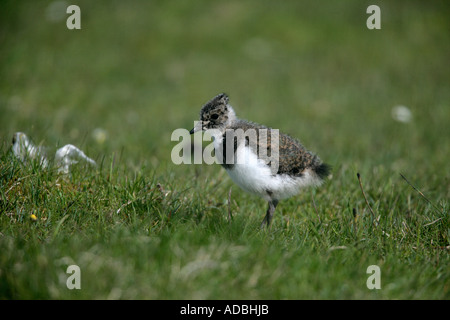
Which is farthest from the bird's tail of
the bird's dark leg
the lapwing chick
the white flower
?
the white flower

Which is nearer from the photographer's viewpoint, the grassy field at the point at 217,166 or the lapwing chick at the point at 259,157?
the grassy field at the point at 217,166

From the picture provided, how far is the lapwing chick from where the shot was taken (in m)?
3.94

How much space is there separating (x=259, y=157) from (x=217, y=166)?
206 centimetres

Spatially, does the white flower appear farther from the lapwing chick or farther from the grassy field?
the lapwing chick

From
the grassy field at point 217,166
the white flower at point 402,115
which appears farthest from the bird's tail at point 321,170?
the white flower at point 402,115

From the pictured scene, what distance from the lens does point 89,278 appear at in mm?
2828

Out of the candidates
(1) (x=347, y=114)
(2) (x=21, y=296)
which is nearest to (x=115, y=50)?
(1) (x=347, y=114)

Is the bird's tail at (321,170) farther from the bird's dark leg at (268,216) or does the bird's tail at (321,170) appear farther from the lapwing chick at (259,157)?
the bird's dark leg at (268,216)

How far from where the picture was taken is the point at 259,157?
13.1ft

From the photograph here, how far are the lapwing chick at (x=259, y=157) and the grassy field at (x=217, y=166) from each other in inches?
14.0

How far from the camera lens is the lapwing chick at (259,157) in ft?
12.9

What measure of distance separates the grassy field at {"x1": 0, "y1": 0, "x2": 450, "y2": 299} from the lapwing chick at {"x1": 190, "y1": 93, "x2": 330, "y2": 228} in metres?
0.35
